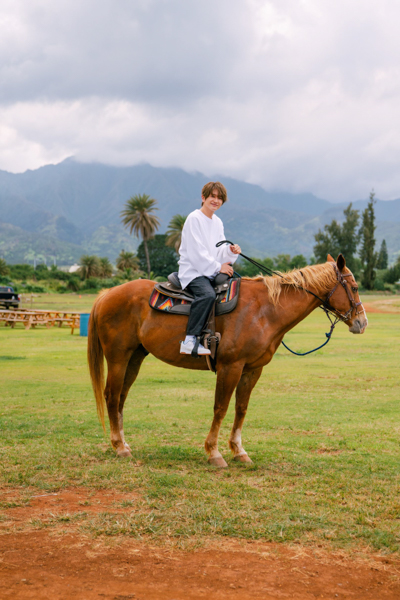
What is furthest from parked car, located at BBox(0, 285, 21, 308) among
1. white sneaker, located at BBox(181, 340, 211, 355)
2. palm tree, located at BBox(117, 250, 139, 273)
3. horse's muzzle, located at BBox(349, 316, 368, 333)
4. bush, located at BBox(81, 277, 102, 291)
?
palm tree, located at BBox(117, 250, 139, 273)

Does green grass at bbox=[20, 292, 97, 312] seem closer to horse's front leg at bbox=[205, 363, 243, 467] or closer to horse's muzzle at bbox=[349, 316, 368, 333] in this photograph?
horse's front leg at bbox=[205, 363, 243, 467]

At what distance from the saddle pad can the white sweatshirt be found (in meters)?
0.20

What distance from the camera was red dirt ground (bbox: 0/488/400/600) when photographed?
3.16m

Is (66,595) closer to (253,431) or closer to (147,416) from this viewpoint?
(253,431)

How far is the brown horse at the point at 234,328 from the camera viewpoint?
5867mm

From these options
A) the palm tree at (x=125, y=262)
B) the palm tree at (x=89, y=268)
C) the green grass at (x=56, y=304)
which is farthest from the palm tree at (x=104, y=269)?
the green grass at (x=56, y=304)

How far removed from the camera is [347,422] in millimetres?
8117

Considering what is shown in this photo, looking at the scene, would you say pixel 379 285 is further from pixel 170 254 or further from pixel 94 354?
pixel 94 354

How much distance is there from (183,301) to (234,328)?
71 cm

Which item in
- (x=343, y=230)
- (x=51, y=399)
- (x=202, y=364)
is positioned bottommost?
(x=51, y=399)

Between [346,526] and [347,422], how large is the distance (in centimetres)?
411

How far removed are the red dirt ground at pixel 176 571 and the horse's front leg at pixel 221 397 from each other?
2.00 meters

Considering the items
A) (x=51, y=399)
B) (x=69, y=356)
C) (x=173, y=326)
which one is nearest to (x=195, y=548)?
(x=173, y=326)

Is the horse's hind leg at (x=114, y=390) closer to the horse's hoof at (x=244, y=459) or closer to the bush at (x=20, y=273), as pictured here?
the horse's hoof at (x=244, y=459)
